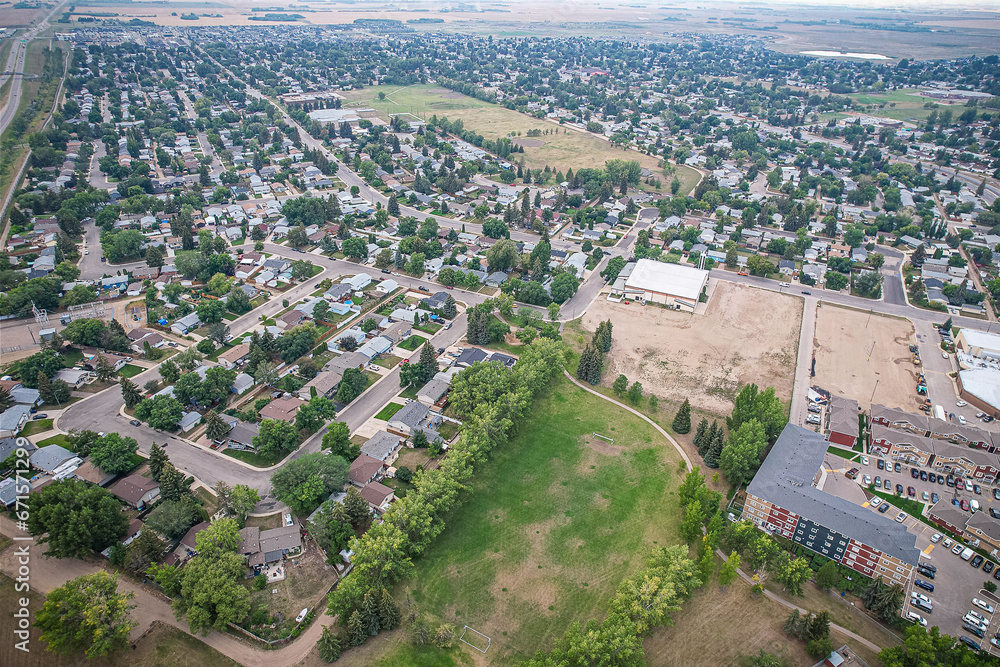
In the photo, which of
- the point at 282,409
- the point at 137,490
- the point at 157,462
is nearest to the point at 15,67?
the point at 282,409

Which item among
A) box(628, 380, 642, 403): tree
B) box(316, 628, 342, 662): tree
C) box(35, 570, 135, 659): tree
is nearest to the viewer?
box(35, 570, 135, 659): tree

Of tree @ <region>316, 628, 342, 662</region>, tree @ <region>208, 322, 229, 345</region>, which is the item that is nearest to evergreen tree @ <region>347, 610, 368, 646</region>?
tree @ <region>316, 628, 342, 662</region>

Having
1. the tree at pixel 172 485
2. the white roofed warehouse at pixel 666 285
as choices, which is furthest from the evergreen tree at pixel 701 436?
the tree at pixel 172 485

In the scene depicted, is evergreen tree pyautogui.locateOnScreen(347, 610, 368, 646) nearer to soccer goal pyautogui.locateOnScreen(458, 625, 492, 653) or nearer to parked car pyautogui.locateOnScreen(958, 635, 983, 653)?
soccer goal pyautogui.locateOnScreen(458, 625, 492, 653)

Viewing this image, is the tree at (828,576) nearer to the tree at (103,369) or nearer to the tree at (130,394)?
the tree at (130,394)

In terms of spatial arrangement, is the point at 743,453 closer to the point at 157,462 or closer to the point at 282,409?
the point at 282,409

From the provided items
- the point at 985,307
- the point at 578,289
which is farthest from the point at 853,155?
the point at 578,289

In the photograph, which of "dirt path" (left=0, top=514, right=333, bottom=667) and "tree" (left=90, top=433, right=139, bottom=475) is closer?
"dirt path" (left=0, top=514, right=333, bottom=667)

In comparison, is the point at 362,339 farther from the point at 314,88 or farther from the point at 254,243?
the point at 314,88
